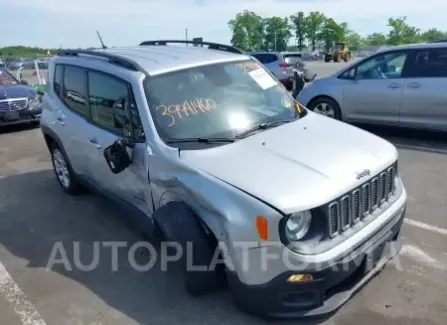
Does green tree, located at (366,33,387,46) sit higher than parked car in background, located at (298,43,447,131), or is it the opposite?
green tree, located at (366,33,387,46)

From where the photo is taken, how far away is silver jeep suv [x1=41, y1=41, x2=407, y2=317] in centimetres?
275

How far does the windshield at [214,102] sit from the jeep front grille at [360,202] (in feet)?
3.40

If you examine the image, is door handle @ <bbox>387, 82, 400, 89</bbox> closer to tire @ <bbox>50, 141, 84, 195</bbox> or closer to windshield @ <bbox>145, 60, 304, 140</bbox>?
windshield @ <bbox>145, 60, 304, 140</bbox>

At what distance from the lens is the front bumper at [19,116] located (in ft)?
32.9

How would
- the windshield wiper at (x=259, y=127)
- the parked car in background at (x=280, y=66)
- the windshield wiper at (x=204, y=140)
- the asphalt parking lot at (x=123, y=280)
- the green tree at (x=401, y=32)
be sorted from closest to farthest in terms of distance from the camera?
the asphalt parking lot at (x=123, y=280), the windshield wiper at (x=204, y=140), the windshield wiper at (x=259, y=127), the parked car in background at (x=280, y=66), the green tree at (x=401, y=32)

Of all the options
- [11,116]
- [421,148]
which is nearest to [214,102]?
[421,148]

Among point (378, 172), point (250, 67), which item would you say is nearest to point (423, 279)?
point (378, 172)

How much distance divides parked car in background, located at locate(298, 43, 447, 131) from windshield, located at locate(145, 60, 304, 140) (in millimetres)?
4095

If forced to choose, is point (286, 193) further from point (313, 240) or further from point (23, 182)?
point (23, 182)

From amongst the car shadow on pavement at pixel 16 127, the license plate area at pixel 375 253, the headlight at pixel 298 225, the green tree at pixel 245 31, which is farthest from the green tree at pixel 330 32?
the headlight at pixel 298 225

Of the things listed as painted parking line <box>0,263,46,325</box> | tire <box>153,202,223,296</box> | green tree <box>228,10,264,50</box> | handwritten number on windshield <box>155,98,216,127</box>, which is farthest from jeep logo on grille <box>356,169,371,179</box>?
green tree <box>228,10,264,50</box>

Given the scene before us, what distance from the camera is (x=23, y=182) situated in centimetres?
650

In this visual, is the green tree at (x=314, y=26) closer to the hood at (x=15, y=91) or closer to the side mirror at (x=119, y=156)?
the hood at (x=15, y=91)

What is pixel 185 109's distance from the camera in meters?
3.62
